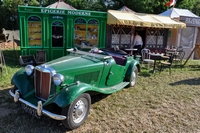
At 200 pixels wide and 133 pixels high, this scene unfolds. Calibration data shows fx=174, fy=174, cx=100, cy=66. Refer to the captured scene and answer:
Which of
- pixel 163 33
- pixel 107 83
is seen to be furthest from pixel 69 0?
pixel 107 83

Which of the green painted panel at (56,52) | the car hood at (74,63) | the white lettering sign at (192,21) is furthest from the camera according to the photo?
the white lettering sign at (192,21)

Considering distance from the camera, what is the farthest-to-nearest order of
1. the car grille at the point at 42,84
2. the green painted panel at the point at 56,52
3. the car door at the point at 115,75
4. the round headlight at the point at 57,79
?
the green painted panel at the point at 56,52 < the car door at the point at 115,75 < the car grille at the point at 42,84 < the round headlight at the point at 57,79

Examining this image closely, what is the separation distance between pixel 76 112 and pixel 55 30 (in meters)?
6.39

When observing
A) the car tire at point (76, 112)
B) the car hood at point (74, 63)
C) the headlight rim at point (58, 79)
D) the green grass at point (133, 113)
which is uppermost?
the car hood at point (74, 63)

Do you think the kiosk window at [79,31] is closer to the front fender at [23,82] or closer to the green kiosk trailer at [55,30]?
the green kiosk trailer at [55,30]

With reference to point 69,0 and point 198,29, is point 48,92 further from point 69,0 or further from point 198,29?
point 69,0

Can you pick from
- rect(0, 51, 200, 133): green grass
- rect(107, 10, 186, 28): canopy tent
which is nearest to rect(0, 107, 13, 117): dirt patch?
rect(0, 51, 200, 133): green grass

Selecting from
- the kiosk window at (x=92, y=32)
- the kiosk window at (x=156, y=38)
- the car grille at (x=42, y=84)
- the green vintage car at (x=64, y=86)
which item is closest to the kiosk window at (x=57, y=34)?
the kiosk window at (x=92, y=32)

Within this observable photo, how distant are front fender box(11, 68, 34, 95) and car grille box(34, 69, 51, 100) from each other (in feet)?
0.72

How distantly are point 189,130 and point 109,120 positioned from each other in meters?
1.60

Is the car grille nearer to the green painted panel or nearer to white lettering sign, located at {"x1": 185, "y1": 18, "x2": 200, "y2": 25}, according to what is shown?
the green painted panel

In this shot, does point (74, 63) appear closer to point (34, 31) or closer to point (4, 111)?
point (4, 111)

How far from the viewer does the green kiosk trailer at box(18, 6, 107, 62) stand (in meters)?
8.12

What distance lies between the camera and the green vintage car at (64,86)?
3.01 metres
